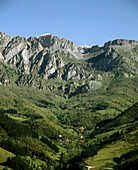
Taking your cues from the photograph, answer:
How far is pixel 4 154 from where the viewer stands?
7082 inches

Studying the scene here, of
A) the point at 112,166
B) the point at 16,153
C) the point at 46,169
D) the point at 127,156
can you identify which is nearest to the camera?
the point at 112,166

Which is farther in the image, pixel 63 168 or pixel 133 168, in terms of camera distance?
pixel 63 168

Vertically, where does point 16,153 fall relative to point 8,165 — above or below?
above

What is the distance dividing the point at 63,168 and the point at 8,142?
197ft

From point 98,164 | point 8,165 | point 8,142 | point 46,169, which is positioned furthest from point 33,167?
point 98,164

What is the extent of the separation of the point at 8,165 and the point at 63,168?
165ft

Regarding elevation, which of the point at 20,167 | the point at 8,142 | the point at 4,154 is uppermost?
the point at 8,142

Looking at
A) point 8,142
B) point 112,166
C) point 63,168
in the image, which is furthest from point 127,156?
point 8,142

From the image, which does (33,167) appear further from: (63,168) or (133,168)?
(133,168)

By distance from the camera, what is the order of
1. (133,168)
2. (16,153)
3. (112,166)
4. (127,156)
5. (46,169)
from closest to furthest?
(133,168) → (112,166) → (127,156) → (46,169) → (16,153)

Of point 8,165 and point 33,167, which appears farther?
point 33,167

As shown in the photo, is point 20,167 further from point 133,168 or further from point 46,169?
point 133,168

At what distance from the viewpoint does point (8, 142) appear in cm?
19988

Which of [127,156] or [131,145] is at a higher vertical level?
[131,145]
